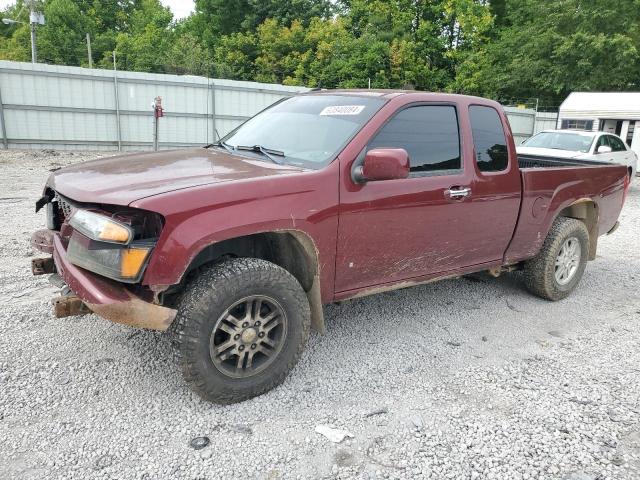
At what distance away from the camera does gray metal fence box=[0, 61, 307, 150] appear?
15273 millimetres

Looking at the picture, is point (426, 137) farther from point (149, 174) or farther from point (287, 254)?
point (149, 174)

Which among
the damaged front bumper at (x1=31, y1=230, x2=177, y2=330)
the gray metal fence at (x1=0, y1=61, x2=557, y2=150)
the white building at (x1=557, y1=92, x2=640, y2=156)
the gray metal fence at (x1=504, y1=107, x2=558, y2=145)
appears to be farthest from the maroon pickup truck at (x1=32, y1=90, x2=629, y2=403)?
the gray metal fence at (x1=504, y1=107, x2=558, y2=145)

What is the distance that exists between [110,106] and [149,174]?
15330 mm

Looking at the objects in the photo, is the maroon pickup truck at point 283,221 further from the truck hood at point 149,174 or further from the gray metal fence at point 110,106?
the gray metal fence at point 110,106

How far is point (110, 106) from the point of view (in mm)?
16672

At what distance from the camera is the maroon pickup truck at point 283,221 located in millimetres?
2674

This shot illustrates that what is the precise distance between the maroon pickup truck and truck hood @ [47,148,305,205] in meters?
0.02

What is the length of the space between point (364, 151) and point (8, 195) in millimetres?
7987

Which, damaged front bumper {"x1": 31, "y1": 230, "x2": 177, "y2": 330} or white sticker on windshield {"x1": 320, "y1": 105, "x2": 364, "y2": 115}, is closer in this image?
damaged front bumper {"x1": 31, "y1": 230, "x2": 177, "y2": 330}

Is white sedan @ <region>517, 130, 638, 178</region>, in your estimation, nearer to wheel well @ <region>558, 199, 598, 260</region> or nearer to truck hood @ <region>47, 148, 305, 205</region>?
wheel well @ <region>558, 199, 598, 260</region>

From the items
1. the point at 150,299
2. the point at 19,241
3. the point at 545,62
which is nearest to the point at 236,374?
the point at 150,299

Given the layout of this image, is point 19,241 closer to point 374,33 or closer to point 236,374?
point 236,374

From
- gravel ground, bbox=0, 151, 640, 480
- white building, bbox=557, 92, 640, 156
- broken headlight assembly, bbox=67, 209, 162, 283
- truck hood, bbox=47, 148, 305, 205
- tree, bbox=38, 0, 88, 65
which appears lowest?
gravel ground, bbox=0, 151, 640, 480

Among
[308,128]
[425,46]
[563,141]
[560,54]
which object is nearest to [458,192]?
[308,128]
